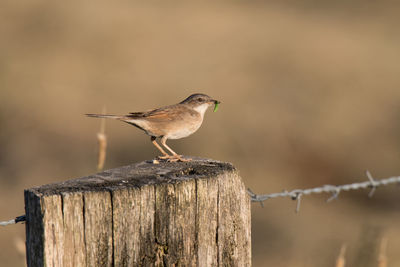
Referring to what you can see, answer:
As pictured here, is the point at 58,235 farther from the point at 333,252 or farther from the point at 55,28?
the point at 55,28

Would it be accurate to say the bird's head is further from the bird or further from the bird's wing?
the bird's wing

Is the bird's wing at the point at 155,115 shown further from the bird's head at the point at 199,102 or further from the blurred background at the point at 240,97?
the blurred background at the point at 240,97

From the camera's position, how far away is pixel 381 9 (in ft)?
74.4

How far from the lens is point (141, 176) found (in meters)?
2.96

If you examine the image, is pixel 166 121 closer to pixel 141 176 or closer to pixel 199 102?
pixel 199 102

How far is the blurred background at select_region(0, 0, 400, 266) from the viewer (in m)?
9.94

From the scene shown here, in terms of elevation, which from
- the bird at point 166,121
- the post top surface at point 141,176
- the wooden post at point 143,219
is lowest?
the wooden post at point 143,219

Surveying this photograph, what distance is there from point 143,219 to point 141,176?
30cm

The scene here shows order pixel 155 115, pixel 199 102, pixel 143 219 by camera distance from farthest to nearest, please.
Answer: pixel 199 102 < pixel 155 115 < pixel 143 219

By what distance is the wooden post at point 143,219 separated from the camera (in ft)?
8.40

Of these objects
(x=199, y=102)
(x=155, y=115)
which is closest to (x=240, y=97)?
(x=199, y=102)

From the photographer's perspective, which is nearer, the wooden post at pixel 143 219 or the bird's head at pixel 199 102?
the wooden post at pixel 143 219

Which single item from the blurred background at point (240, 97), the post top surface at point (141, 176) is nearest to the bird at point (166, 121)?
the blurred background at point (240, 97)

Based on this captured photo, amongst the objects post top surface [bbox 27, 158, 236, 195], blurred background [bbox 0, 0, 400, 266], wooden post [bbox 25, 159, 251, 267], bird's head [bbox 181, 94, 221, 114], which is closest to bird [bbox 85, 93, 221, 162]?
bird's head [bbox 181, 94, 221, 114]
